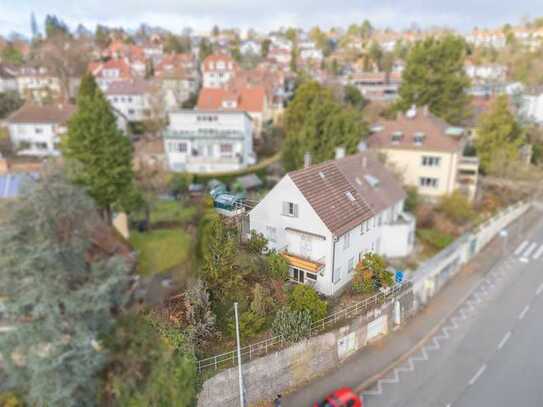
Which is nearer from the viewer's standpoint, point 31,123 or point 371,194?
point 371,194

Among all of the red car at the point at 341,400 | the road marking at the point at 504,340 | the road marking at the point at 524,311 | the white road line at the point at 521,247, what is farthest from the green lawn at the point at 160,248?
the white road line at the point at 521,247

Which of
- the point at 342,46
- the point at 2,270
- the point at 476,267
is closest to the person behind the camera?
the point at 2,270

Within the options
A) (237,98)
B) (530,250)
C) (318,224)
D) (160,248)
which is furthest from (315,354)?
(237,98)

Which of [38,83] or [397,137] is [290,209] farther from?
[38,83]

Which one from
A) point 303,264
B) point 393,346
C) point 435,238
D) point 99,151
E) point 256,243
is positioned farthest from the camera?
point 435,238

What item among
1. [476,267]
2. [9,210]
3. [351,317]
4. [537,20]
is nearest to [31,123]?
[9,210]

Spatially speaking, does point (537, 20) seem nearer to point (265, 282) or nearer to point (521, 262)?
point (521, 262)
